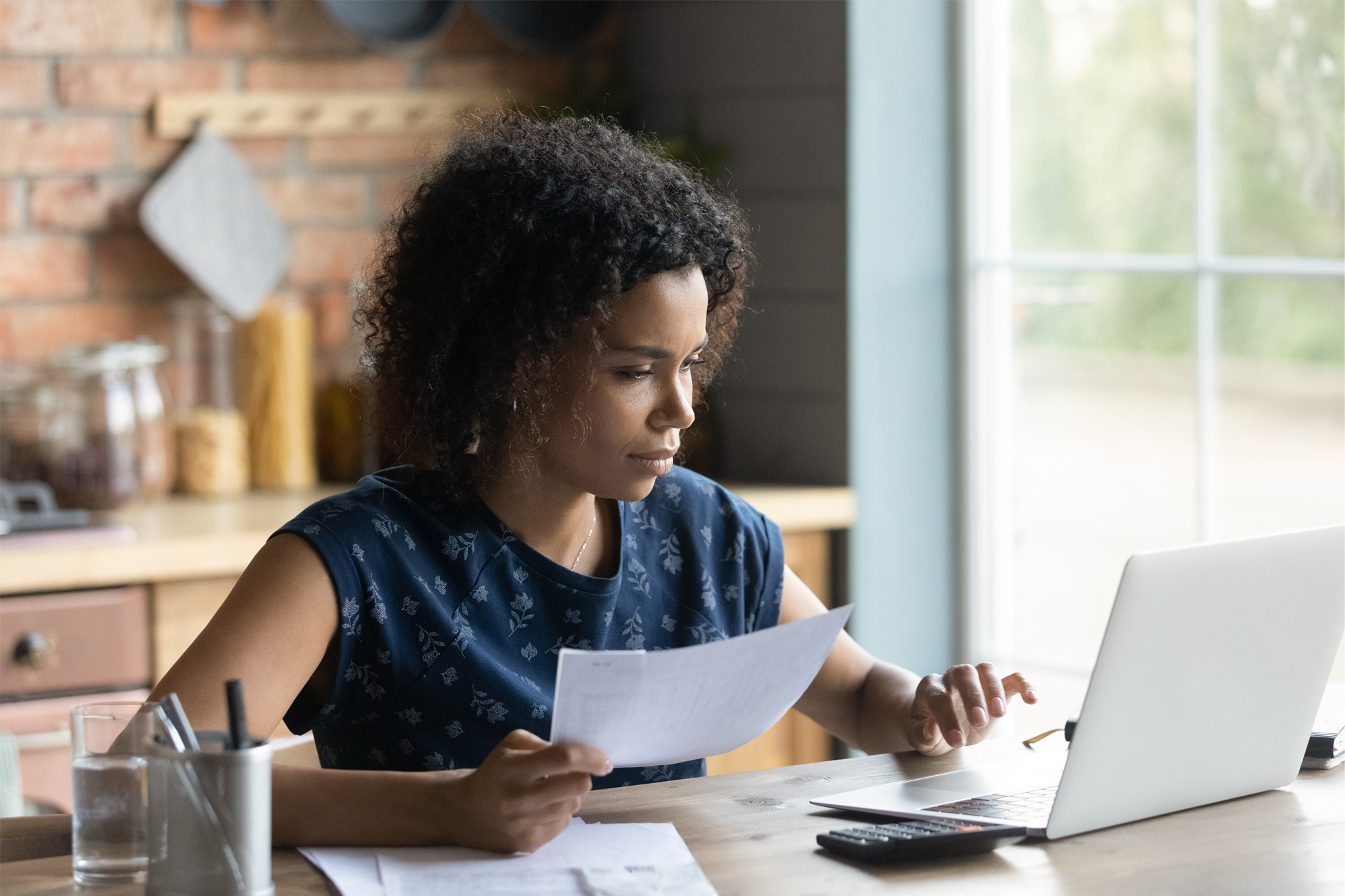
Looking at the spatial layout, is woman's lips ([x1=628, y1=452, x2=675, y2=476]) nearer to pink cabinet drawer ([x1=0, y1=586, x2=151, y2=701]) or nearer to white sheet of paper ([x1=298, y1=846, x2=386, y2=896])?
white sheet of paper ([x1=298, y1=846, x2=386, y2=896])

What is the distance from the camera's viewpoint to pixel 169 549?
7.30 feet

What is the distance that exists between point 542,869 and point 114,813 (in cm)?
30

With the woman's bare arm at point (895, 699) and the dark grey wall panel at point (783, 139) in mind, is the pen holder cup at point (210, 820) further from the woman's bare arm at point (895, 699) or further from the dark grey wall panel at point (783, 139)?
the dark grey wall panel at point (783, 139)

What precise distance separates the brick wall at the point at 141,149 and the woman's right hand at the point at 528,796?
72.5 inches

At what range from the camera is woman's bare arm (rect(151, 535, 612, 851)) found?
1.11 m

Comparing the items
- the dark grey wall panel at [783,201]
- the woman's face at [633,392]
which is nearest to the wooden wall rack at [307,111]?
the dark grey wall panel at [783,201]

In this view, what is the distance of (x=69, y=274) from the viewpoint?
2.68 meters

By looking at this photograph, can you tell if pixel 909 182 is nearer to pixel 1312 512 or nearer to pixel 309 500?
pixel 1312 512

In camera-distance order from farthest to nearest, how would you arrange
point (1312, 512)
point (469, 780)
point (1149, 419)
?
point (1149, 419), point (1312, 512), point (469, 780)

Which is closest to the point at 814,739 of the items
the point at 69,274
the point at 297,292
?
the point at 297,292

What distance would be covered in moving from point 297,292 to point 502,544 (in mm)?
1587

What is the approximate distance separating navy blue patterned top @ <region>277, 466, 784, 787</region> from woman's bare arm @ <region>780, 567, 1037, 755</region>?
0.17 meters

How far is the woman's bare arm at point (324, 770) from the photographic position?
111 cm

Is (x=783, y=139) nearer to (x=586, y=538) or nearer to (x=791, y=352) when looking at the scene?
(x=791, y=352)
